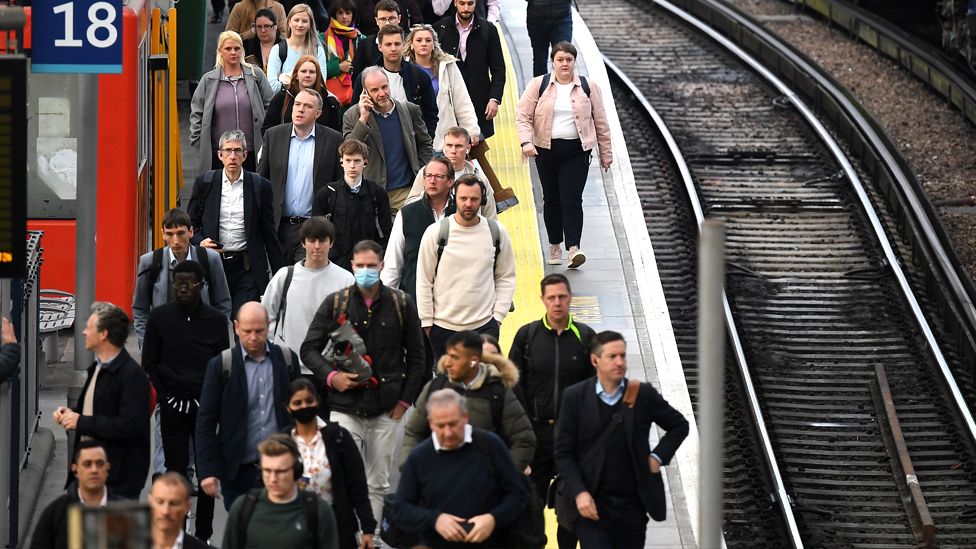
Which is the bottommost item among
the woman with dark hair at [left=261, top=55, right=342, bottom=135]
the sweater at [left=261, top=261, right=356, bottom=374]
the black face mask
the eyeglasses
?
the black face mask

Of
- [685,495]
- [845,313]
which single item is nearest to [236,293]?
[685,495]

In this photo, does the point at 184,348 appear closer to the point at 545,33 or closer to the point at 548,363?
the point at 548,363

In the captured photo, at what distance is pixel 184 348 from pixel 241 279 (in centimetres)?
198

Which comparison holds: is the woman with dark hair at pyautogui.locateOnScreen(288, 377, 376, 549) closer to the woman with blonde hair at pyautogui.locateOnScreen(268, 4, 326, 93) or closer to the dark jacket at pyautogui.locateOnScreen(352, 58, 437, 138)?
the dark jacket at pyautogui.locateOnScreen(352, 58, 437, 138)

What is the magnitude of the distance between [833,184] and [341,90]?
756 cm

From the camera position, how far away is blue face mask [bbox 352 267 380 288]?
9.41 meters

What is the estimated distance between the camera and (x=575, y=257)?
46.2 ft

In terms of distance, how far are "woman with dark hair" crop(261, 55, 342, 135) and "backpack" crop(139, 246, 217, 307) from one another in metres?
2.45

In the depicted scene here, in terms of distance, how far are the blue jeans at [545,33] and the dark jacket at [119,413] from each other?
8461mm

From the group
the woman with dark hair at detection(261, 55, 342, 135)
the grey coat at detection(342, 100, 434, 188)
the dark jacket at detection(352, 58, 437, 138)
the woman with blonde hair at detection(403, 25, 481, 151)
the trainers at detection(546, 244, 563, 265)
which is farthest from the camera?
the trainers at detection(546, 244, 563, 265)

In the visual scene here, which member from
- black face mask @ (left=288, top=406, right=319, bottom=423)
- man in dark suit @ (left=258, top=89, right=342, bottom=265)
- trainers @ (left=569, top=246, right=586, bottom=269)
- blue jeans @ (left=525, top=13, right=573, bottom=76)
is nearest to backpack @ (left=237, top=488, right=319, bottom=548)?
black face mask @ (left=288, top=406, right=319, bottom=423)

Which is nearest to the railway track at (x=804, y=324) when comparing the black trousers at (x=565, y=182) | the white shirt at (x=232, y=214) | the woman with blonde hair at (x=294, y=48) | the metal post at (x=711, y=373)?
the black trousers at (x=565, y=182)

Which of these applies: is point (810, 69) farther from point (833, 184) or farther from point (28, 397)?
point (28, 397)

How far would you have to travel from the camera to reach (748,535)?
13.6 m
